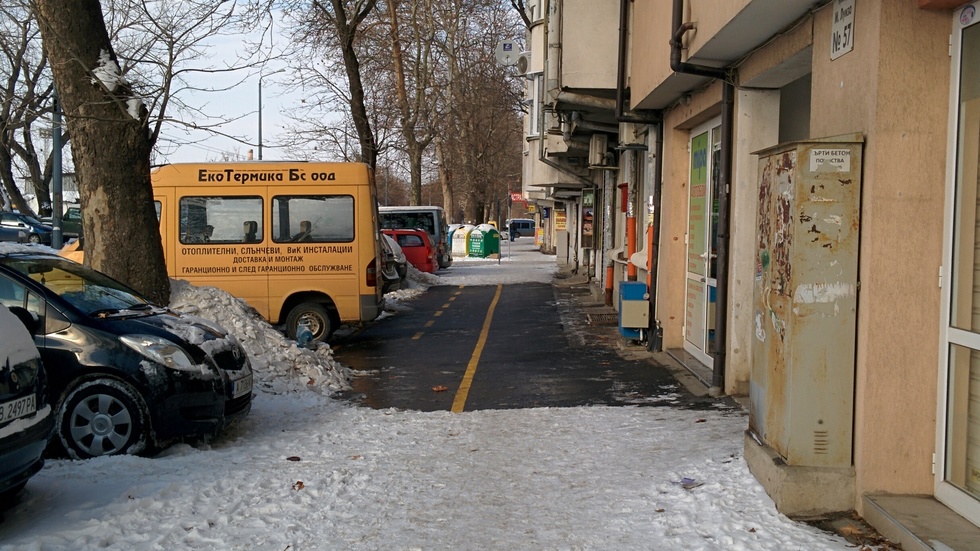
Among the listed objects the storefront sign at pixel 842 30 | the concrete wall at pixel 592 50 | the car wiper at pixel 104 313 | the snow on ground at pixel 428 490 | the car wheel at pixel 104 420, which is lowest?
the snow on ground at pixel 428 490

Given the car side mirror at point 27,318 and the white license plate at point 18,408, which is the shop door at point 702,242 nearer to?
the car side mirror at point 27,318

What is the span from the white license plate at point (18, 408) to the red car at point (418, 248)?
25.4 meters

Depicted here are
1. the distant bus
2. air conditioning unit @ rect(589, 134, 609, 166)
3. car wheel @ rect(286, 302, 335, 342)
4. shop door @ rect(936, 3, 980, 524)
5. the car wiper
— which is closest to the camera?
shop door @ rect(936, 3, 980, 524)

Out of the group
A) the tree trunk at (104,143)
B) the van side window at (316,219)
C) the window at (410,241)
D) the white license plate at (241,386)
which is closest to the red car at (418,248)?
the window at (410,241)

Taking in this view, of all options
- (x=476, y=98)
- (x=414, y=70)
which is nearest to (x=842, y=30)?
(x=414, y=70)

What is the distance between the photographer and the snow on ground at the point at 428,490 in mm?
5141

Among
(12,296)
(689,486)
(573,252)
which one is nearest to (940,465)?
(689,486)

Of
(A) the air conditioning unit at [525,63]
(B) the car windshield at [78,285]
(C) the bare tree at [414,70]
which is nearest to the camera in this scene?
(B) the car windshield at [78,285]

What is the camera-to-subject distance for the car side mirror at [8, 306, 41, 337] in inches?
261

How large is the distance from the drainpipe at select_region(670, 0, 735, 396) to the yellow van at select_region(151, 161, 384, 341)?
661 cm

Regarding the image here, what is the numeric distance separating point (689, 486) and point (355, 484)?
222 centimetres

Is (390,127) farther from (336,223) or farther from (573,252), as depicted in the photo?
(336,223)

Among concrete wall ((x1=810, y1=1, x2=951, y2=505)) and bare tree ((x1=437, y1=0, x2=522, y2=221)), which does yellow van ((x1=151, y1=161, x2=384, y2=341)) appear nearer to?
concrete wall ((x1=810, y1=1, x2=951, y2=505))

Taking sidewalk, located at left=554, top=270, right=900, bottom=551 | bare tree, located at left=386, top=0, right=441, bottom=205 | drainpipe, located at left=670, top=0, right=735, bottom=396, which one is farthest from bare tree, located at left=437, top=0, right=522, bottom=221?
drainpipe, located at left=670, top=0, right=735, bottom=396
